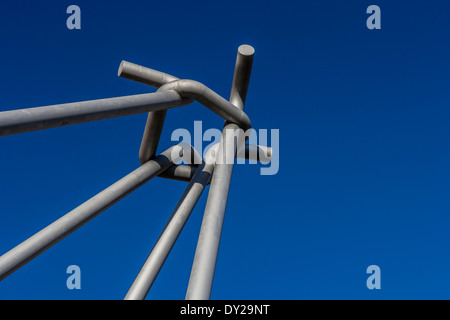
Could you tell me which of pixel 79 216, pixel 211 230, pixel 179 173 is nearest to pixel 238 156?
pixel 179 173

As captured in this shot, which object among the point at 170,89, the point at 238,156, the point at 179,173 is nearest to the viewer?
the point at 170,89

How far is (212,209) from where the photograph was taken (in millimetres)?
9445

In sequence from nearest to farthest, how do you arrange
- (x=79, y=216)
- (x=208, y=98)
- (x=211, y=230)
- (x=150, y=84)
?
(x=211, y=230) → (x=208, y=98) → (x=79, y=216) → (x=150, y=84)

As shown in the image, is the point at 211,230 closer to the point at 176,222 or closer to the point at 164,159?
the point at 176,222

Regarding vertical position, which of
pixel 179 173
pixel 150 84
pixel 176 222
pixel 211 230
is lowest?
pixel 211 230

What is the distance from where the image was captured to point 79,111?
865cm

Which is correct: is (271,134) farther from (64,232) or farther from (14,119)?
(14,119)

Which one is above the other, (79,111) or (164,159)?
(164,159)

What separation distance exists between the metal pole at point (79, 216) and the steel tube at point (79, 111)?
10.2ft

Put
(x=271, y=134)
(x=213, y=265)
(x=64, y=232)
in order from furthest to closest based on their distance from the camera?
(x=271, y=134), (x=64, y=232), (x=213, y=265)

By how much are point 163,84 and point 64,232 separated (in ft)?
14.6

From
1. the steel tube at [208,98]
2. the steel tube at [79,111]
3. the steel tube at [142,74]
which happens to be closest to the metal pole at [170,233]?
the steel tube at [208,98]

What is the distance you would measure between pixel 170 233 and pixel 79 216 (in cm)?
242
